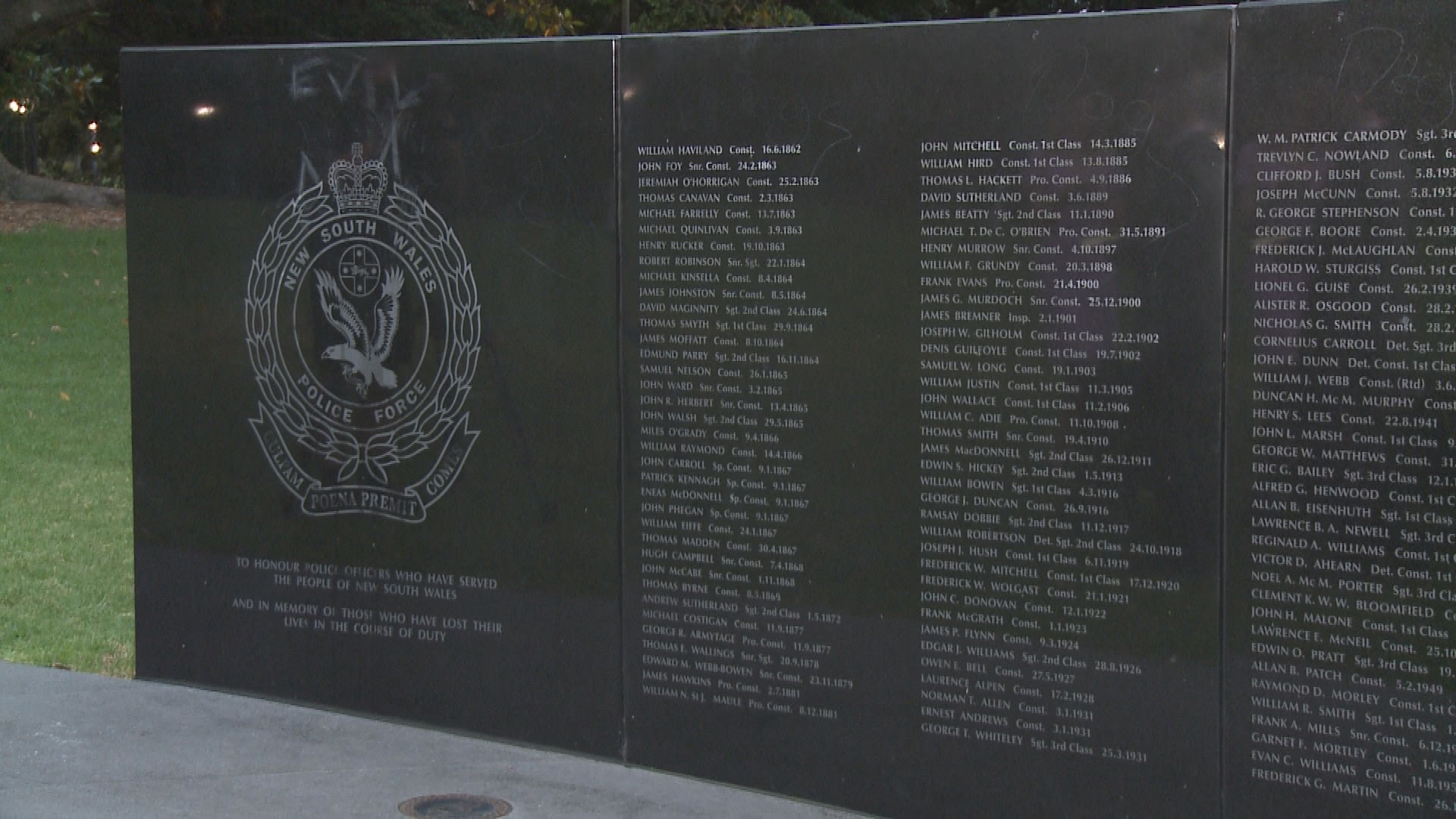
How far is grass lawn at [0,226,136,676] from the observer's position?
7508 millimetres

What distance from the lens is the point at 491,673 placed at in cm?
630

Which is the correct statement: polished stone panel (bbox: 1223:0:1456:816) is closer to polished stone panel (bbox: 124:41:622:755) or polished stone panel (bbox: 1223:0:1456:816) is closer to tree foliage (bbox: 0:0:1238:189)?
polished stone panel (bbox: 124:41:622:755)

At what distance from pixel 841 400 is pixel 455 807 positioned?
1.88 metres

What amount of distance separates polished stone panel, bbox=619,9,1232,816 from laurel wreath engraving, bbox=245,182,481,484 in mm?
725

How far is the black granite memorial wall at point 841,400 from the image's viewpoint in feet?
15.2

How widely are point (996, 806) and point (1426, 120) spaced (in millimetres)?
2440

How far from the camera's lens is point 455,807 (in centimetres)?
553

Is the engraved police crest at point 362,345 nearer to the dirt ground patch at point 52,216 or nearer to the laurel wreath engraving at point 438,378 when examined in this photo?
the laurel wreath engraving at point 438,378

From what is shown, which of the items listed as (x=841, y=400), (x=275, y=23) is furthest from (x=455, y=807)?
(x=275, y=23)

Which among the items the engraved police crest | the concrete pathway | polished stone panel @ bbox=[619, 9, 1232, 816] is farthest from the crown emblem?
the concrete pathway

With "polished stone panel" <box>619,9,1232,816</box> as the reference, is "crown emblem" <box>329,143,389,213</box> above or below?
above

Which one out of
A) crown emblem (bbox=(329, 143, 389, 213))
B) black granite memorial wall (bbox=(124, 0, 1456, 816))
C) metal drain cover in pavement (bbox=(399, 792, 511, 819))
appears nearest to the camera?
black granite memorial wall (bbox=(124, 0, 1456, 816))

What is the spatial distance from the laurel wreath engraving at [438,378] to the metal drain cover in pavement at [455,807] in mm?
1398

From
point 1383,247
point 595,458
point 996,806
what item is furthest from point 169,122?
point 1383,247
